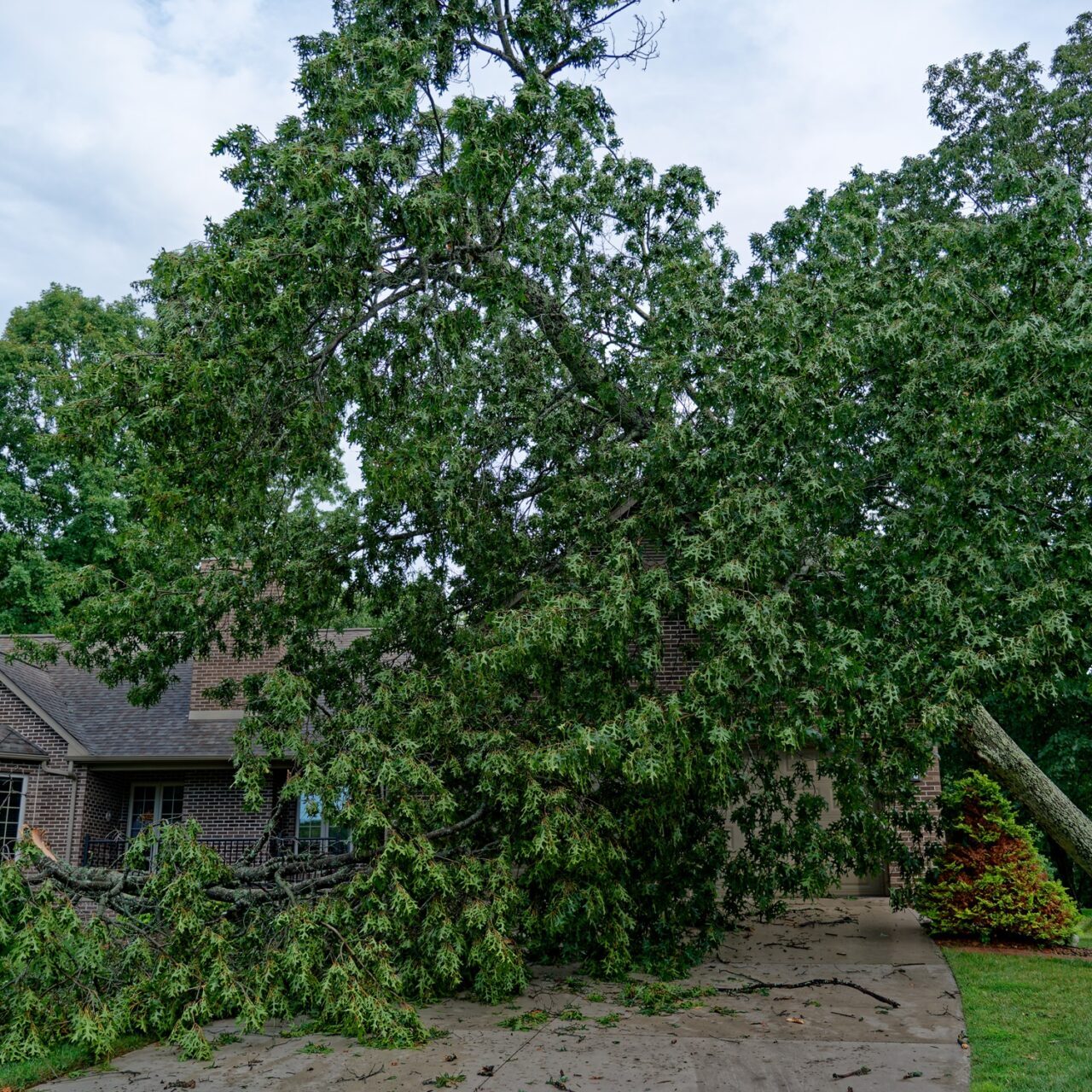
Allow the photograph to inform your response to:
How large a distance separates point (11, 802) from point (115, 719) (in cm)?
192

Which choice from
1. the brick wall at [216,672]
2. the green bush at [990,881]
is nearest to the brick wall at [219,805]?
the brick wall at [216,672]

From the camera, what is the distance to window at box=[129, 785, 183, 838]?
1622 cm

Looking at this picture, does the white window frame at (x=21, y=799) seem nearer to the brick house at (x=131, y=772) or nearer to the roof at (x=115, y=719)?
the brick house at (x=131, y=772)

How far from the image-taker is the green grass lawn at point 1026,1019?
6.07 m

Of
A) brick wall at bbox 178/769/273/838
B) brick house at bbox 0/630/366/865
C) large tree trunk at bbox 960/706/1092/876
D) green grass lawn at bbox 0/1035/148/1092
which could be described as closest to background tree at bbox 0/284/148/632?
brick house at bbox 0/630/366/865

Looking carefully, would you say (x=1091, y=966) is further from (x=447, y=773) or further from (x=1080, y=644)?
(x=447, y=773)

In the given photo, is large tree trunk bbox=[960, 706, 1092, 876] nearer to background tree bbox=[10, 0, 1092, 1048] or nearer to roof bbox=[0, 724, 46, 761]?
background tree bbox=[10, 0, 1092, 1048]

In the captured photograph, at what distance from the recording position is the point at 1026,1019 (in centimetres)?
761

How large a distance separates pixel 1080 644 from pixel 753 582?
253cm

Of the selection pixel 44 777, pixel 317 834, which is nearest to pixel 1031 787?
pixel 317 834

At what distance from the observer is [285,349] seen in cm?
840

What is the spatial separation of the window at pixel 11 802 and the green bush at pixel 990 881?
42.5 feet

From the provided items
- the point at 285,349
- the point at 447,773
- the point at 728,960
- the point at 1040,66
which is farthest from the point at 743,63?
the point at 1040,66

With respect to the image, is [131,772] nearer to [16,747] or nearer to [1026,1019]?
[16,747]
